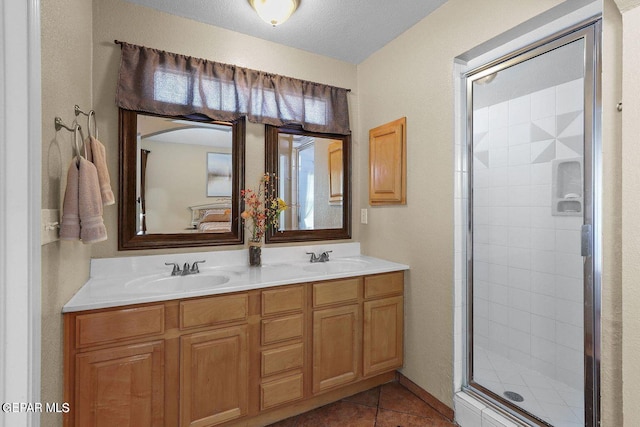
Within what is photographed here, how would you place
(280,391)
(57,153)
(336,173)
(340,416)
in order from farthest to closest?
1. (336,173)
2. (340,416)
3. (280,391)
4. (57,153)

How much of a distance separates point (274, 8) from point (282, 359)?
204 centimetres

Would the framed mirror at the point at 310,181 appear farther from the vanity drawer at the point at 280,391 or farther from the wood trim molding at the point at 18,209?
the wood trim molding at the point at 18,209

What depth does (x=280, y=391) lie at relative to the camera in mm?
1762

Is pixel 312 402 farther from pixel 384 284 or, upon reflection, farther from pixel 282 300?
pixel 384 284

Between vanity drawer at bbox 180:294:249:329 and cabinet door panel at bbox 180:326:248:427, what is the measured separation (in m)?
0.06

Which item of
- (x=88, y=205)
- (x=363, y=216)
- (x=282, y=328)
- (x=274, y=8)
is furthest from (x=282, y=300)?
(x=274, y=8)

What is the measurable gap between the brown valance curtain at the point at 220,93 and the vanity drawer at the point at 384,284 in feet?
4.07

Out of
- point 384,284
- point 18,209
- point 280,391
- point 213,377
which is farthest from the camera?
point 384,284

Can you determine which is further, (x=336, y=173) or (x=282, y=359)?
(x=336, y=173)

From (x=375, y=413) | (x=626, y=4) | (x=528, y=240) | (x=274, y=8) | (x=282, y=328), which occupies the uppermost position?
(x=274, y=8)

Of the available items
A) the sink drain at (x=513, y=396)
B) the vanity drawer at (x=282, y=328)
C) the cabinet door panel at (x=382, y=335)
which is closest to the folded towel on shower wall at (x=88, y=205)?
the vanity drawer at (x=282, y=328)

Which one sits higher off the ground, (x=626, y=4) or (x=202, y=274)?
(x=626, y=4)

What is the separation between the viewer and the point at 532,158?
2.17m

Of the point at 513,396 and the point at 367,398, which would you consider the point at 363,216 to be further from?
the point at 513,396
